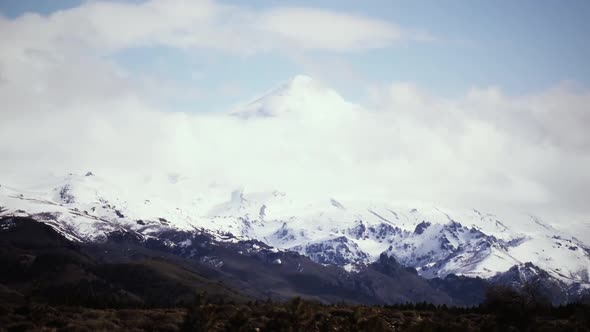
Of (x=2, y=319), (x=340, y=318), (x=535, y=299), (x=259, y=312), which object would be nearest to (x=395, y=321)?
(x=340, y=318)

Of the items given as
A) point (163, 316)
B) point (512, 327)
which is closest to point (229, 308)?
point (163, 316)

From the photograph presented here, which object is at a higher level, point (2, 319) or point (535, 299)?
point (535, 299)

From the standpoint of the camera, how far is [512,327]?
138125 millimetres

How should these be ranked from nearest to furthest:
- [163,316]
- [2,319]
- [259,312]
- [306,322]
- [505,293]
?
[2,319] → [306,322] → [163,316] → [259,312] → [505,293]

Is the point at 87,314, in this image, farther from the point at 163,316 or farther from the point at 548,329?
the point at 548,329

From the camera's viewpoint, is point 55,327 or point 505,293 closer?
point 55,327

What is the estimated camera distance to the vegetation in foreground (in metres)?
107

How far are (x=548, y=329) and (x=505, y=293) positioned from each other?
104ft

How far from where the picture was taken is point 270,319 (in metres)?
121

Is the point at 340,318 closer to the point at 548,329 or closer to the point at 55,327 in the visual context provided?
the point at 548,329

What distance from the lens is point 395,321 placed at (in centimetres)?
14025

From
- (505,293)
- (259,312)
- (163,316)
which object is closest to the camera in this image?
(163,316)

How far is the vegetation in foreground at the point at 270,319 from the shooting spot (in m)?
107

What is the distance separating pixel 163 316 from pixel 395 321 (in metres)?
42.7
